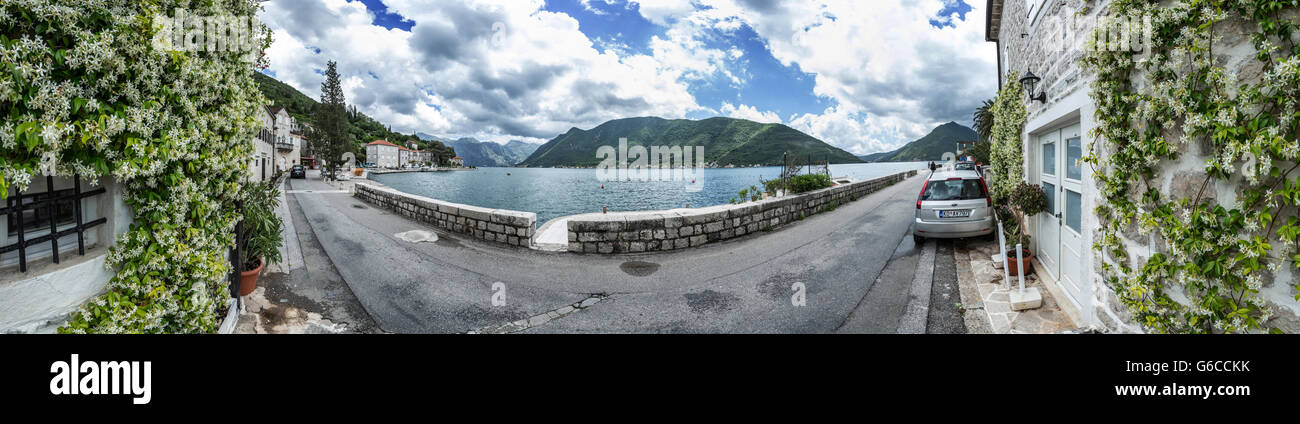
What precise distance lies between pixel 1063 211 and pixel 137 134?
792cm

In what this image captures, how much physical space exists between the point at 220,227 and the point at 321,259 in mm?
3540

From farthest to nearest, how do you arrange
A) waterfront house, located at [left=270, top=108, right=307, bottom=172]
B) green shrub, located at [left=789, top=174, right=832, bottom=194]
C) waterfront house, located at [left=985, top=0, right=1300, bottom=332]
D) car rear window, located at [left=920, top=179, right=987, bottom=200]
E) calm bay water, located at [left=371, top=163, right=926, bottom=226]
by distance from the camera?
waterfront house, located at [left=270, top=108, right=307, bottom=172] → calm bay water, located at [left=371, top=163, right=926, bottom=226] → green shrub, located at [left=789, top=174, right=832, bottom=194] → car rear window, located at [left=920, top=179, right=987, bottom=200] → waterfront house, located at [left=985, top=0, right=1300, bottom=332]

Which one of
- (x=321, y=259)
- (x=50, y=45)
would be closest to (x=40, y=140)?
(x=50, y=45)

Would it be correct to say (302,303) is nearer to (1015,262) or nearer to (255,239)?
(255,239)

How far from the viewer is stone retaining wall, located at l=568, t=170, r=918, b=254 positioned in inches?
275

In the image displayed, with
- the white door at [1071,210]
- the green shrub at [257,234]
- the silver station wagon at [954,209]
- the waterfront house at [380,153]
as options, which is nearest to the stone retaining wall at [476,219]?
the green shrub at [257,234]

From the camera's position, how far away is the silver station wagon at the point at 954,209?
700 cm

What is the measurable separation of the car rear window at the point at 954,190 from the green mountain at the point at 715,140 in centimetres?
10767

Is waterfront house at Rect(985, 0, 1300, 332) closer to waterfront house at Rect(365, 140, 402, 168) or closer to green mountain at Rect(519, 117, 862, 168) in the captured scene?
waterfront house at Rect(365, 140, 402, 168)

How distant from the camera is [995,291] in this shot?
473 cm

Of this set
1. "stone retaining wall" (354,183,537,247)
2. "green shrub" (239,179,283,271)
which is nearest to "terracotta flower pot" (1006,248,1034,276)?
"stone retaining wall" (354,183,537,247)

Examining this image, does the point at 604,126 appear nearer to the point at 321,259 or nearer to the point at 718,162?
the point at 718,162

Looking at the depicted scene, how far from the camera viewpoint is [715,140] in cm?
14225

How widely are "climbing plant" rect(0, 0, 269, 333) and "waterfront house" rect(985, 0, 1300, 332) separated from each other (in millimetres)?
6106
